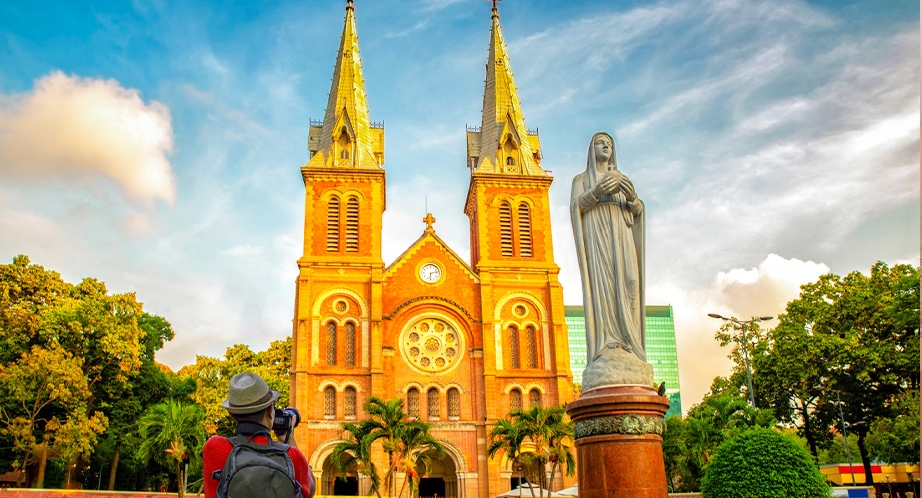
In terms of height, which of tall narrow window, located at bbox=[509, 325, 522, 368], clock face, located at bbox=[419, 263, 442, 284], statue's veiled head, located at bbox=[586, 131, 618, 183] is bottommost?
statue's veiled head, located at bbox=[586, 131, 618, 183]

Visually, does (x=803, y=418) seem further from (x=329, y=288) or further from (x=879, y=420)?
(x=329, y=288)

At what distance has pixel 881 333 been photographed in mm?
32375

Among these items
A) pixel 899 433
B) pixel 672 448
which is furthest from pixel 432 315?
pixel 899 433

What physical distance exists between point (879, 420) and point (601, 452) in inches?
1064

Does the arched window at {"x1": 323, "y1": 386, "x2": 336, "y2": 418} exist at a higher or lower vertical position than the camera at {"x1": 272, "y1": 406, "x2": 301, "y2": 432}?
higher

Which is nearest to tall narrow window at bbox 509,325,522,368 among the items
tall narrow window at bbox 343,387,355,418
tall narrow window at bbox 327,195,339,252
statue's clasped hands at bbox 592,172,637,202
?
tall narrow window at bbox 343,387,355,418

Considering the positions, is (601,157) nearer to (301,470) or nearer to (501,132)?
(301,470)

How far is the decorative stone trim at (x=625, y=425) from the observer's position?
7246 millimetres

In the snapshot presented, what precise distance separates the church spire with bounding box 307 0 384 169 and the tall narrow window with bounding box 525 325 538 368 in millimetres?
11384

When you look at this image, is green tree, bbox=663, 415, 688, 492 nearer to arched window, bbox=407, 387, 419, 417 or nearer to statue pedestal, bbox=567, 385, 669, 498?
arched window, bbox=407, 387, 419, 417

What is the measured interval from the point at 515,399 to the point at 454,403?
2873 millimetres

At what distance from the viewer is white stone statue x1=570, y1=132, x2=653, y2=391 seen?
7887 mm

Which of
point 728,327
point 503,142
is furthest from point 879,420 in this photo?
point 503,142

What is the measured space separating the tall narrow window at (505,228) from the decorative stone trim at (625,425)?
33.4 meters
